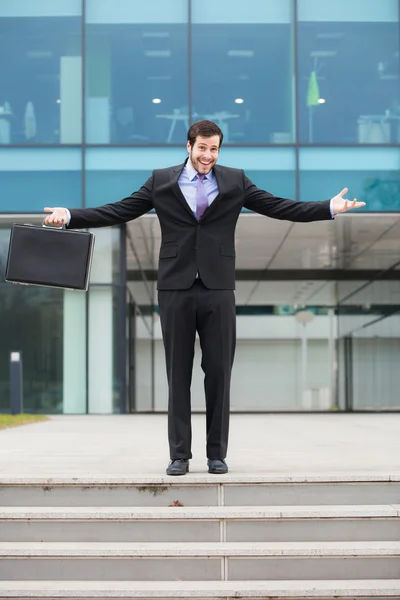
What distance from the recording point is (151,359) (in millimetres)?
20703

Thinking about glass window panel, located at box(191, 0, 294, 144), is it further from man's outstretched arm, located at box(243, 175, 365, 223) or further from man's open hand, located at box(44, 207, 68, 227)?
man's open hand, located at box(44, 207, 68, 227)

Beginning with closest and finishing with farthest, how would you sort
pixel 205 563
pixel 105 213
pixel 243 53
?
pixel 205 563, pixel 105 213, pixel 243 53

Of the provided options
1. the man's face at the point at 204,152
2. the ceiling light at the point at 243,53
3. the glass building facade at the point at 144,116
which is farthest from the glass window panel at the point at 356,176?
the man's face at the point at 204,152

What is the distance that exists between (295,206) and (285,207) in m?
0.08

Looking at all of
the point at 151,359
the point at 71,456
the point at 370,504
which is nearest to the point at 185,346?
the point at 370,504

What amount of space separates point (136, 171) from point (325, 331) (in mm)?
7412

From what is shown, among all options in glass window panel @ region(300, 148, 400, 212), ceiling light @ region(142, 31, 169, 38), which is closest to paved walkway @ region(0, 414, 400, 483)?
glass window panel @ region(300, 148, 400, 212)

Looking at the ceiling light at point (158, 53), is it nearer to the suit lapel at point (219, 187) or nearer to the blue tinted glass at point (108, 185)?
the blue tinted glass at point (108, 185)

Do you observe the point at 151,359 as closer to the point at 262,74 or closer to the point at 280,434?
the point at 262,74

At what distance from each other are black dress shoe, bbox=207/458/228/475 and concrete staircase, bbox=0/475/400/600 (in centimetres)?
23

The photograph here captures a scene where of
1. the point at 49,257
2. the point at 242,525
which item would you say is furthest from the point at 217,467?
the point at 49,257

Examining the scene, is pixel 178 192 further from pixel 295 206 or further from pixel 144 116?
pixel 144 116

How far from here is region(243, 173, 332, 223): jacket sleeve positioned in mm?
4703

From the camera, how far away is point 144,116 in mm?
15891
